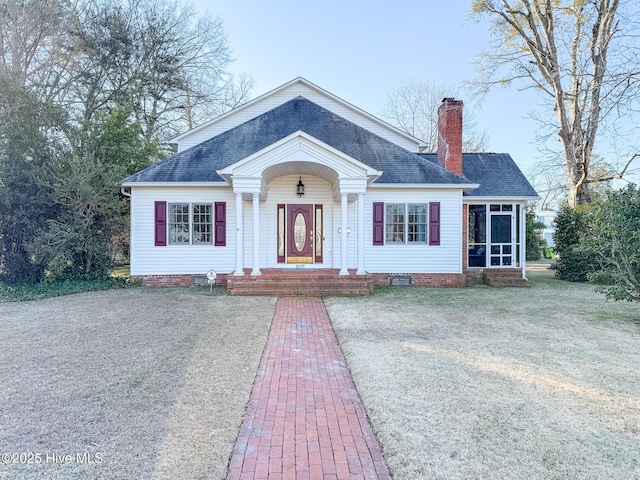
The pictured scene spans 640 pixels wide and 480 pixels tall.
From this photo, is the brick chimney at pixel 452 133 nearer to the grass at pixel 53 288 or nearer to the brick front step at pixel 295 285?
the brick front step at pixel 295 285

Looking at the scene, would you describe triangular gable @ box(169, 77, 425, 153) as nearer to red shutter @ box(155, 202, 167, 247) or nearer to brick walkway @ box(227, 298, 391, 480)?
red shutter @ box(155, 202, 167, 247)

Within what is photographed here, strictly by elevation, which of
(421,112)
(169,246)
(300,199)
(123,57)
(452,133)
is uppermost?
(421,112)

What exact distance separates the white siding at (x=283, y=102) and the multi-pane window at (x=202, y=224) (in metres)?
4.02

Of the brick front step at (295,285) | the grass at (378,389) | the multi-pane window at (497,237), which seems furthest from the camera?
the multi-pane window at (497,237)

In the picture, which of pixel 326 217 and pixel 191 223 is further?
pixel 326 217

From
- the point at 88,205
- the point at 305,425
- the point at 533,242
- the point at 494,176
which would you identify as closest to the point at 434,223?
the point at 494,176

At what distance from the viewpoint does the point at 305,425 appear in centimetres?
325

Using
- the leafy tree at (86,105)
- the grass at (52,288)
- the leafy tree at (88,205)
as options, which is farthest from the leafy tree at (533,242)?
the grass at (52,288)

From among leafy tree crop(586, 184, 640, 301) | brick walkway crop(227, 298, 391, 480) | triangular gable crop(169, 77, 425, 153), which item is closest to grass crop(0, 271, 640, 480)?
brick walkway crop(227, 298, 391, 480)

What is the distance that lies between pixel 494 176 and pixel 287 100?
8.39 m

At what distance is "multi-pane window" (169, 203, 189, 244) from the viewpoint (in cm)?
1170

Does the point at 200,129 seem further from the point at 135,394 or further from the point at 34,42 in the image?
the point at 135,394

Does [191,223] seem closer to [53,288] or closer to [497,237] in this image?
[53,288]

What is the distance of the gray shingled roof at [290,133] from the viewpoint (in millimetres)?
11719
